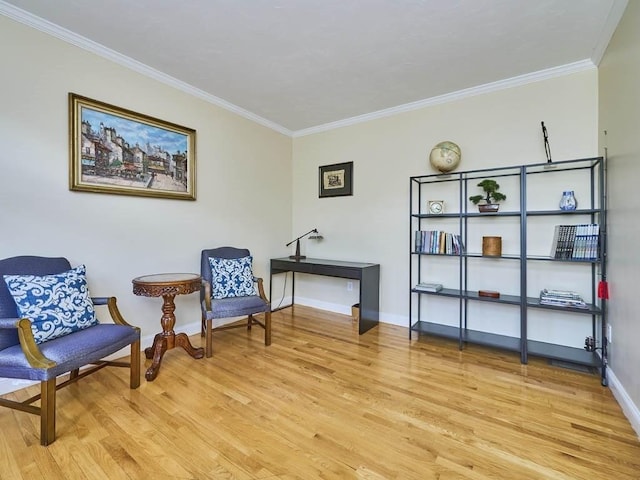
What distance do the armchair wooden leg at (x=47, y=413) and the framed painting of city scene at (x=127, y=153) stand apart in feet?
A: 4.89

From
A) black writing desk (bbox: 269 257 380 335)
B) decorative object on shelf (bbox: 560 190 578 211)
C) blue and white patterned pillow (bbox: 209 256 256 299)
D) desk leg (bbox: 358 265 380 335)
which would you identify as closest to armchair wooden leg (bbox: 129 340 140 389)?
blue and white patterned pillow (bbox: 209 256 256 299)

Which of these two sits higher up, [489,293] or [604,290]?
[604,290]

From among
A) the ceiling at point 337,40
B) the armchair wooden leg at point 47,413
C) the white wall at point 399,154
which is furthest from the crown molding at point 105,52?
the armchair wooden leg at point 47,413

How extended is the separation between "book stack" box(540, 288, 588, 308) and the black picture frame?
91.4 inches

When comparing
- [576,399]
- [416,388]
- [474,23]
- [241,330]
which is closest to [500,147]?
[474,23]

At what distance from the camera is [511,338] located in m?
2.84

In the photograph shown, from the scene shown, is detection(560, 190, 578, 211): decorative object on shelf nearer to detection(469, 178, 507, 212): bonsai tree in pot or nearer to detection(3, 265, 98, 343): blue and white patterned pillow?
detection(469, 178, 507, 212): bonsai tree in pot

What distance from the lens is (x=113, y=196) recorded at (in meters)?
2.58

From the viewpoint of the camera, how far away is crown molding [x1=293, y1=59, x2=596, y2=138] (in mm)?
2604

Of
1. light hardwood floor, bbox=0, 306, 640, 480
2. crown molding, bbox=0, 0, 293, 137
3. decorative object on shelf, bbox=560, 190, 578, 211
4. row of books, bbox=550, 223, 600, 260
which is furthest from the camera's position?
decorative object on shelf, bbox=560, 190, 578, 211

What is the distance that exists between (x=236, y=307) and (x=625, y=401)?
9.13 ft

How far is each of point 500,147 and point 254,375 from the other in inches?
120

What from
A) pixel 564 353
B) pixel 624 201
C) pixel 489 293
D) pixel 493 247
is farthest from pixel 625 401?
pixel 493 247

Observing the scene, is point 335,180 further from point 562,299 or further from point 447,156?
point 562,299
